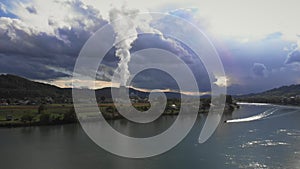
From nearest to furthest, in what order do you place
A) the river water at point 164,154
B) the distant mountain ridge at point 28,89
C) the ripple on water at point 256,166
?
the ripple on water at point 256,166 < the river water at point 164,154 < the distant mountain ridge at point 28,89

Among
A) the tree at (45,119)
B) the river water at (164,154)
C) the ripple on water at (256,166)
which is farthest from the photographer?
the tree at (45,119)

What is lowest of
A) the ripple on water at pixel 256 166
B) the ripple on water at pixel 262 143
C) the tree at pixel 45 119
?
the ripple on water at pixel 256 166

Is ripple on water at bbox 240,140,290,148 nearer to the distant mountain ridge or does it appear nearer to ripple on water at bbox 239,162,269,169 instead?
ripple on water at bbox 239,162,269,169

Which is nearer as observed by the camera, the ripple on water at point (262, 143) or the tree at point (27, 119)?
the ripple on water at point (262, 143)

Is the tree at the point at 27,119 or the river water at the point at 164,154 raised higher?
the tree at the point at 27,119

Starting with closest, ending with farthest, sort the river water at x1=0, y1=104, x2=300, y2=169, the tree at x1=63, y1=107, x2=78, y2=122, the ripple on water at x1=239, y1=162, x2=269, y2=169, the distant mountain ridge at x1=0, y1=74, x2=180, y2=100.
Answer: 1. the ripple on water at x1=239, y1=162, x2=269, y2=169
2. the river water at x1=0, y1=104, x2=300, y2=169
3. the tree at x1=63, y1=107, x2=78, y2=122
4. the distant mountain ridge at x1=0, y1=74, x2=180, y2=100

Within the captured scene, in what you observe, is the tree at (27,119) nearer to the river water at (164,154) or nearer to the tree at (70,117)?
the tree at (70,117)

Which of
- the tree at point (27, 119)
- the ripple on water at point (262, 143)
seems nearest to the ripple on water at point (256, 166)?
the ripple on water at point (262, 143)

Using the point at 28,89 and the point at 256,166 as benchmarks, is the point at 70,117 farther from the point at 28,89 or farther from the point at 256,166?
the point at 28,89

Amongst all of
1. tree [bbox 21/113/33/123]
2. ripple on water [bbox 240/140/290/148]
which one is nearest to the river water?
ripple on water [bbox 240/140/290/148]

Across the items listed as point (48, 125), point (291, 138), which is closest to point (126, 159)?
point (291, 138)

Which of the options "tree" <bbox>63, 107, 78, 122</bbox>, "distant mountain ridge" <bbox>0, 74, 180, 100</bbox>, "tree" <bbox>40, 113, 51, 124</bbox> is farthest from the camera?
"distant mountain ridge" <bbox>0, 74, 180, 100</bbox>
